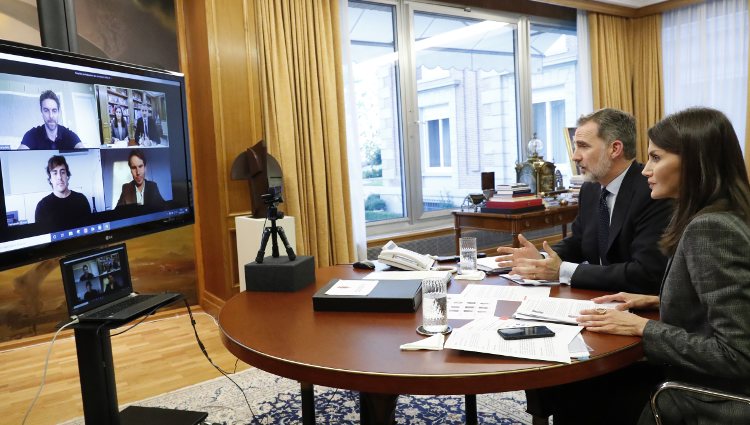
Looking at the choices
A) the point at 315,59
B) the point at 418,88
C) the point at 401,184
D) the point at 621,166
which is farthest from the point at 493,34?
the point at 621,166

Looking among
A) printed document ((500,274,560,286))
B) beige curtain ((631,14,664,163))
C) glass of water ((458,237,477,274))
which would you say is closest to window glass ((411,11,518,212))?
beige curtain ((631,14,664,163))

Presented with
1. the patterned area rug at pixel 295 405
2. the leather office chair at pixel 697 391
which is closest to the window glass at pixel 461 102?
the patterned area rug at pixel 295 405

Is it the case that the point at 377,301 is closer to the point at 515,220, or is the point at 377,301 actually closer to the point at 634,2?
the point at 515,220

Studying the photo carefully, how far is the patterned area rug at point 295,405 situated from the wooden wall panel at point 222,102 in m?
1.27

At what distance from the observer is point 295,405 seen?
254 cm

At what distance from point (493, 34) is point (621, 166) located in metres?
3.80

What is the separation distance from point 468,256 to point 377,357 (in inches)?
35.3

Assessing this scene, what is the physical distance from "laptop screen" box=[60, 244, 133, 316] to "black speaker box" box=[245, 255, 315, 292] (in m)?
0.40

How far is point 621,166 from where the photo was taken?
7.04 feet

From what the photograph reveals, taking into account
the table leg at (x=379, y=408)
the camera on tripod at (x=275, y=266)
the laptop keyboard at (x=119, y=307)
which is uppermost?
the camera on tripod at (x=275, y=266)

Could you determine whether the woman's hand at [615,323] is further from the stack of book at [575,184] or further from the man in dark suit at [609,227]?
the stack of book at [575,184]

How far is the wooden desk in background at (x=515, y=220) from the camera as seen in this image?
4.13 meters

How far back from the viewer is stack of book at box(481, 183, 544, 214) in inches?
163

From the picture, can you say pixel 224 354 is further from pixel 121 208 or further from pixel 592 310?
pixel 592 310
